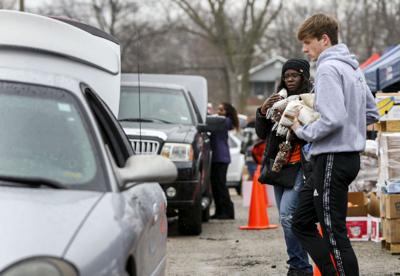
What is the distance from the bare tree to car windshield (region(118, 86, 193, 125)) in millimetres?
40483

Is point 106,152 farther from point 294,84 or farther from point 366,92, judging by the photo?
point 294,84

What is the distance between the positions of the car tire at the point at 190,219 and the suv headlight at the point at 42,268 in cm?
757

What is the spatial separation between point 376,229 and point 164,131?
2763 mm

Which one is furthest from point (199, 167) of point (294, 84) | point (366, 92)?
point (366, 92)

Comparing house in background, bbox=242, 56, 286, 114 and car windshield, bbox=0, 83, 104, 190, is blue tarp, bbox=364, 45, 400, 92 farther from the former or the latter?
house in background, bbox=242, 56, 286, 114

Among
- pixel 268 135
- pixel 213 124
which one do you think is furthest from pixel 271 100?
pixel 213 124

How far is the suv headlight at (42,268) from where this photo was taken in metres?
3.46

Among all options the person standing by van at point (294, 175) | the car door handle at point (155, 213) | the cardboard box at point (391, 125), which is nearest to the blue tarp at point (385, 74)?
the cardboard box at point (391, 125)

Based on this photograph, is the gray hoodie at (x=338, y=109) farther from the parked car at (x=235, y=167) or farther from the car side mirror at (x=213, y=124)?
the parked car at (x=235, y=167)

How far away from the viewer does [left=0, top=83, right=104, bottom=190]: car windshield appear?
4324 mm

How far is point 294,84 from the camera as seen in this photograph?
729cm

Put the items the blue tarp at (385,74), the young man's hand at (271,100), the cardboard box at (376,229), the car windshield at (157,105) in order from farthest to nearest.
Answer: the blue tarp at (385,74) → the car windshield at (157,105) → the cardboard box at (376,229) → the young man's hand at (271,100)

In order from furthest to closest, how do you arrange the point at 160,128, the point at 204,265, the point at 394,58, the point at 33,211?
the point at 394,58 < the point at 160,128 < the point at 204,265 < the point at 33,211

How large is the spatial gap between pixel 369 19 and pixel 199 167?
4223 cm
